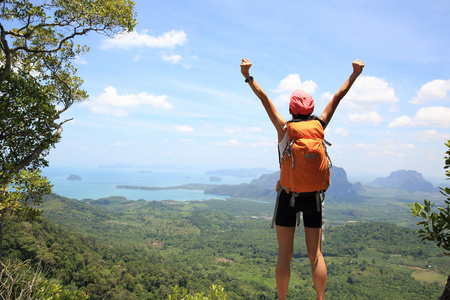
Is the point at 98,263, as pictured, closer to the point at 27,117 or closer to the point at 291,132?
the point at 27,117

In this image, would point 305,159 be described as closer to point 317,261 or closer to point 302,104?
point 302,104

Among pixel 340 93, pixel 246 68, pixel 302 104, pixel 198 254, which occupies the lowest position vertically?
pixel 198 254

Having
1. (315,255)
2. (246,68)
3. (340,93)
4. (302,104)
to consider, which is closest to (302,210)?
(315,255)

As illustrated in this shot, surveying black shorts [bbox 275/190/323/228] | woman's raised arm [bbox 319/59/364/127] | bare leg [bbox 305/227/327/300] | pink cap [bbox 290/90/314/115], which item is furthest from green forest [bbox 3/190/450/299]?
woman's raised arm [bbox 319/59/364/127]

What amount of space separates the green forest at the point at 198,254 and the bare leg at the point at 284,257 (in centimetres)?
404

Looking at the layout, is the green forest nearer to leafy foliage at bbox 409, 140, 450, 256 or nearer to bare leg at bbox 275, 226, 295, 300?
bare leg at bbox 275, 226, 295, 300

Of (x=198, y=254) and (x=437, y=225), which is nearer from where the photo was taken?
(x=437, y=225)

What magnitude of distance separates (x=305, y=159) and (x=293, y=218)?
1.98 ft

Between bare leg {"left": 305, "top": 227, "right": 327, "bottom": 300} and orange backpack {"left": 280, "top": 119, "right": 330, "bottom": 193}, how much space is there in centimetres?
45

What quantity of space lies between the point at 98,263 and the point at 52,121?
4615cm

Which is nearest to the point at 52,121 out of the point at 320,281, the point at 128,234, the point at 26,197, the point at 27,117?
the point at 27,117

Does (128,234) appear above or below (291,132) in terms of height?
below

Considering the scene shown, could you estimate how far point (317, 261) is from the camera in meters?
2.26

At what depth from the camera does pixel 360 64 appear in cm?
250
